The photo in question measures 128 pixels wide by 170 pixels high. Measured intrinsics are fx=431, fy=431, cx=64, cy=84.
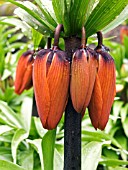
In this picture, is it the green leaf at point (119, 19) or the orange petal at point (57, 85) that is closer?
the orange petal at point (57, 85)

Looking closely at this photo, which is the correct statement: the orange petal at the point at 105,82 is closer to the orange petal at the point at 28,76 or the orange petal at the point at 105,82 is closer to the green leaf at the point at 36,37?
the green leaf at the point at 36,37

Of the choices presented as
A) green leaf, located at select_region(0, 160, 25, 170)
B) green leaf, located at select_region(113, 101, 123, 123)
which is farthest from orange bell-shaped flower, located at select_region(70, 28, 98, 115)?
green leaf, located at select_region(113, 101, 123, 123)

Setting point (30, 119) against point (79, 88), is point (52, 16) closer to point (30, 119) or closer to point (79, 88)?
point (79, 88)

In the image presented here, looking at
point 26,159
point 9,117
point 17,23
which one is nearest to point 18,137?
point 26,159

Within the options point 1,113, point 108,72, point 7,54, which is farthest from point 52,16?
point 7,54

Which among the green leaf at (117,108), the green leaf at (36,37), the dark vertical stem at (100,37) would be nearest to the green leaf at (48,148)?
the dark vertical stem at (100,37)

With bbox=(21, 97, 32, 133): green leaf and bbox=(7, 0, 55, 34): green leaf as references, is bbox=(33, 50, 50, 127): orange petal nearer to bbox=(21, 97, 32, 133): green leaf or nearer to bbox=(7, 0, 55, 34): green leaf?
bbox=(7, 0, 55, 34): green leaf

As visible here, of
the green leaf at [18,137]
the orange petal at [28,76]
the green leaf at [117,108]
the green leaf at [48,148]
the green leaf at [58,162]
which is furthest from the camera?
the green leaf at [117,108]
